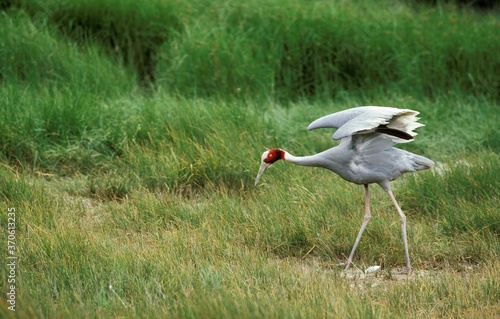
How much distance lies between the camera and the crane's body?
554 cm

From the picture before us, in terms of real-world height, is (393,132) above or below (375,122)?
below

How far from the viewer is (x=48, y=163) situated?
7484 millimetres

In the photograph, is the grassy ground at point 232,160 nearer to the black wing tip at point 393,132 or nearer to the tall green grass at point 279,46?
the tall green grass at point 279,46

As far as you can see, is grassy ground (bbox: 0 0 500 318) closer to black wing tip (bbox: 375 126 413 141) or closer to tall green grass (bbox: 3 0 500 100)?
tall green grass (bbox: 3 0 500 100)

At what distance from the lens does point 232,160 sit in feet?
23.2

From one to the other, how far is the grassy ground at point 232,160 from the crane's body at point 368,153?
0.54m

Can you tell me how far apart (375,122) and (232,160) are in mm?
2047

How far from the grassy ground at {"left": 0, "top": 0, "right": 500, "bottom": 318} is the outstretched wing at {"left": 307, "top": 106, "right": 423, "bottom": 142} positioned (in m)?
0.80

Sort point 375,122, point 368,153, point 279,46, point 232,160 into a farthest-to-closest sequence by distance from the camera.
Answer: point 279,46, point 232,160, point 368,153, point 375,122

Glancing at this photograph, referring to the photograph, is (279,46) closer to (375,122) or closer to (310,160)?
(310,160)

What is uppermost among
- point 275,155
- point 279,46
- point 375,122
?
point 375,122

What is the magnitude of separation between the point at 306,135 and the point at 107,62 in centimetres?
282

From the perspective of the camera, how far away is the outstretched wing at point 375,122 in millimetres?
5340

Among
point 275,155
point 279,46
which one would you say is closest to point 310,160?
point 275,155
